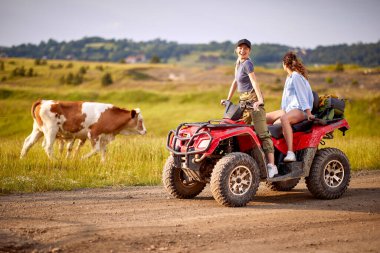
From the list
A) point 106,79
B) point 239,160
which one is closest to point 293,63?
point 239,160

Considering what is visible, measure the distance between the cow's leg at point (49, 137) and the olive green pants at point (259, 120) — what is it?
8.99 m

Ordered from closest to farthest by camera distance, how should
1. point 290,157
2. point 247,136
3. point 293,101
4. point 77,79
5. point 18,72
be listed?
1. point 247,136
2. point 290,157
3. point 293,101
4. point 18,72
5. point 77,79

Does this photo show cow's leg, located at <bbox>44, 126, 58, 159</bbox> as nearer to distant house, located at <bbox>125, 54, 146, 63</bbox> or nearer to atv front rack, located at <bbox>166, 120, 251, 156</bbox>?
atv front rack, located at <bbox>166, 120, 251, 156</bbox>

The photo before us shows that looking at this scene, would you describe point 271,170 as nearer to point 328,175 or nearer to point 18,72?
point 328,175

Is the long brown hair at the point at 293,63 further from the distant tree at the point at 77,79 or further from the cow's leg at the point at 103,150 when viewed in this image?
the distant tree at the point at 77,79

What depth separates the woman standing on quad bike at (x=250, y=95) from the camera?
10.2 m

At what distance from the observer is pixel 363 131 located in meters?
38.9

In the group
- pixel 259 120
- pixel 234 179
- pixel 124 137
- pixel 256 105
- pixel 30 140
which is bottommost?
pixel 124 137

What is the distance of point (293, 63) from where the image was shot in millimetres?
11188

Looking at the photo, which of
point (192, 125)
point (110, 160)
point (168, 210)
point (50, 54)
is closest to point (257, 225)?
point (168, 210)

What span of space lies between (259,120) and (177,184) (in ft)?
6.76

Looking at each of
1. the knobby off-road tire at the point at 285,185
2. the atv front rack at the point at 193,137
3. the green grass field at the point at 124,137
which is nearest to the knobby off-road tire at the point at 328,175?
the knobby off-road tire at the point at 285,185

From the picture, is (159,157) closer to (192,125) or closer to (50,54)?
(192,125)

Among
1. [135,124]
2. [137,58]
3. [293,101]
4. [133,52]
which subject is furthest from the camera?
[133,52]
